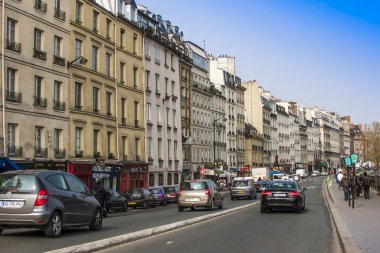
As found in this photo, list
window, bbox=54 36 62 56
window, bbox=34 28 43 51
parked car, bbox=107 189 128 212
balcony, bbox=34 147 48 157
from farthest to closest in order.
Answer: window, bbox=54 36 62 56 < window, bbox=34 28 43 51 < balcony, bbox=34 147 48 157 < parked car, bbox=107 189 128 212

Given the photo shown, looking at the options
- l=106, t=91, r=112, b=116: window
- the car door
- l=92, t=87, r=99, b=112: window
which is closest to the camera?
the car door

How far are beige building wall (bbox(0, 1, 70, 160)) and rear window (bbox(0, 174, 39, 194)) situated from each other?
1995 centimetres

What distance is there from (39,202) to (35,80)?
81.1 feet

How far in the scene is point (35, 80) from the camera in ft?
119

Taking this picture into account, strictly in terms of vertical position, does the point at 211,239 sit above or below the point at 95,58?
below

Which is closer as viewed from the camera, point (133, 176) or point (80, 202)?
point (80, 202)

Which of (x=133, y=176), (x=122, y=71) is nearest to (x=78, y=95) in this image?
(x=122, y=71)

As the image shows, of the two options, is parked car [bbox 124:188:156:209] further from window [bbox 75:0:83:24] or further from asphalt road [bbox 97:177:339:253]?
asphalt road [bbox 97:177:339:253]

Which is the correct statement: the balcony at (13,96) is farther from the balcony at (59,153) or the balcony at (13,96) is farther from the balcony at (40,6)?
the balcony at (40,6)

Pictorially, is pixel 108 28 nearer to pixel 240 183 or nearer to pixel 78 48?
pixel 78 48

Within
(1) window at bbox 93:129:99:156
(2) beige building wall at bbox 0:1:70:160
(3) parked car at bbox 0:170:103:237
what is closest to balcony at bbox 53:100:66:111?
(2) beige building wall at bbox 0:1:70:160

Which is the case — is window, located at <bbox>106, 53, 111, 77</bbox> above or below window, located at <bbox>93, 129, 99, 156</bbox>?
above

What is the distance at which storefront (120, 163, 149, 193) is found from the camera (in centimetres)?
4994

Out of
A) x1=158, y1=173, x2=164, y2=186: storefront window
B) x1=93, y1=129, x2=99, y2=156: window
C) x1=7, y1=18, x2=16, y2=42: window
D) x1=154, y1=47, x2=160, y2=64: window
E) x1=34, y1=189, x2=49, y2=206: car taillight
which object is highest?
x1=154, y1=47, x2=160, y2=64: window
